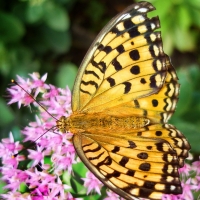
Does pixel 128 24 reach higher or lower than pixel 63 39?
lower

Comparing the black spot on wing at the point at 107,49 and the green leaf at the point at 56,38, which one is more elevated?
the green leaf at the point at 56,38

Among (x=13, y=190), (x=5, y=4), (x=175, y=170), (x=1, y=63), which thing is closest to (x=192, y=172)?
(x=175, y=170)

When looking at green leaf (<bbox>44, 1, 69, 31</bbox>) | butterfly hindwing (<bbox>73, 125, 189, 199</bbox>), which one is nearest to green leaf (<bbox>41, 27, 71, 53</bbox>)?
green leaf (<bbox>44, 1, 69, 31</bbox>)

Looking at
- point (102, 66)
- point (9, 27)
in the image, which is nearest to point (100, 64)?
point (102, 66)

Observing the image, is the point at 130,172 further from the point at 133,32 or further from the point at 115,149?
the point at 133,32

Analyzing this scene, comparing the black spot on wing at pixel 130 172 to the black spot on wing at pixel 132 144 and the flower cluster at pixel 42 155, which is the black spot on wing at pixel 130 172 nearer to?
the black spot on wing at pixel 132 144

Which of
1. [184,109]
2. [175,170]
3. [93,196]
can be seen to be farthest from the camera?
[184,109]

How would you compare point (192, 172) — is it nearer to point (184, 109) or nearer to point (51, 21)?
point (184, 109)

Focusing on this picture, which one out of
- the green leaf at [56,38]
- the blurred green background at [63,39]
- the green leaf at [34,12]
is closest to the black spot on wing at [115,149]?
the blurred green background at [63,39]
